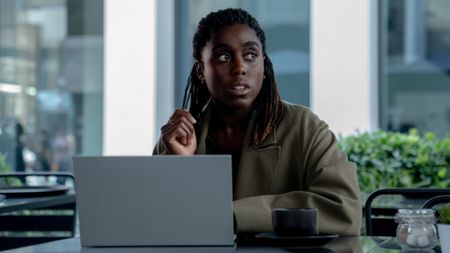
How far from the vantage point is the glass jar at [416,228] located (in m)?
1.52

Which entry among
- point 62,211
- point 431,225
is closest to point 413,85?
point 62,211

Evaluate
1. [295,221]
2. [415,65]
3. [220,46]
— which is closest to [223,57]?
[220,46]

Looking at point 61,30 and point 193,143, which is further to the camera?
point 61,30

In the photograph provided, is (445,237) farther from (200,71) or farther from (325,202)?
(200,71)

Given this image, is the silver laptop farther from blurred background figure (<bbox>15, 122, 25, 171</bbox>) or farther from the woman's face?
blurred background figure (<bbox>15, 122, 25, 171</bbox>)

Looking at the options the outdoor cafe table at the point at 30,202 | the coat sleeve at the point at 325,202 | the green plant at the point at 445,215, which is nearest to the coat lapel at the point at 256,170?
the coat sleeve at the point at 325,202

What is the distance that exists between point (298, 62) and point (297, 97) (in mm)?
241

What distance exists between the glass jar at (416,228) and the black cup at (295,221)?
18 centimetres

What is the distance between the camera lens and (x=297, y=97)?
5230 millimetres

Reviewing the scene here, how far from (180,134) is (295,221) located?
0.62 metres

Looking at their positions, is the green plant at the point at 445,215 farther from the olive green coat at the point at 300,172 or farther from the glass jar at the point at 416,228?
the olive green coat at the point at 300,172

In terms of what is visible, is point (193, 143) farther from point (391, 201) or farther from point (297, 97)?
point (297, 97)

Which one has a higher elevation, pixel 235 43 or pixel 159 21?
pixel 159 21

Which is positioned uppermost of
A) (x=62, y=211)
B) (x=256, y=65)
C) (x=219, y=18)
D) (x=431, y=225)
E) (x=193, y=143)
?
(x=219, y=18)
